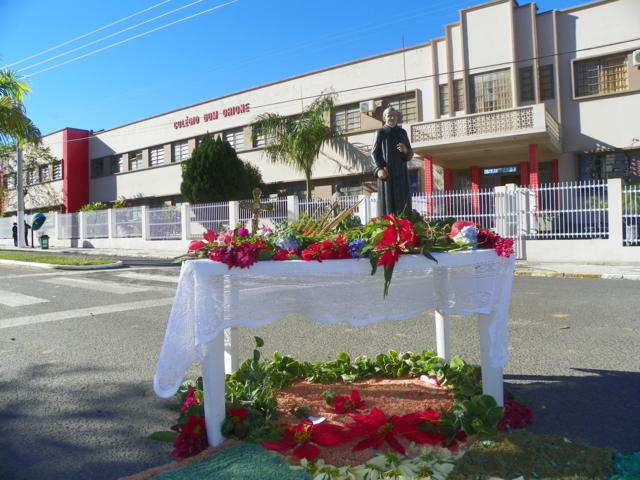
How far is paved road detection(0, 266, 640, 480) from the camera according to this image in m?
3.00

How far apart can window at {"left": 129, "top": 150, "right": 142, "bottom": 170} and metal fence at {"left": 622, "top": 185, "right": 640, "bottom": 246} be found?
28609 millimetres

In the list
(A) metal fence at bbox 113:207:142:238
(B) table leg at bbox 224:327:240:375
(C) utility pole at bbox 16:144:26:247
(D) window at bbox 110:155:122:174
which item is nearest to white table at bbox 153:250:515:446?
(B) table leg at bbox 224:327:240:375

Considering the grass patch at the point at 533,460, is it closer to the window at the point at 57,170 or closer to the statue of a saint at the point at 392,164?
the statue of a saint at the point at 392,164

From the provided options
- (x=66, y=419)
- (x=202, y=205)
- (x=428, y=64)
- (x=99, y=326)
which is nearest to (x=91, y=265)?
(x=202, y=205)

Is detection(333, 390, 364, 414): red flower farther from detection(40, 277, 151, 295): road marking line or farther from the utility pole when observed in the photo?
the utility pole

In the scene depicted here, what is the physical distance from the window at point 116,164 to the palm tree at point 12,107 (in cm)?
1952

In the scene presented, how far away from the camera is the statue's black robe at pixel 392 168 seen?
423cm

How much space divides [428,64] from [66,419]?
21729mm

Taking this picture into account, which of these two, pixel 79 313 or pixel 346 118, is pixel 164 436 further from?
pixel 346 118

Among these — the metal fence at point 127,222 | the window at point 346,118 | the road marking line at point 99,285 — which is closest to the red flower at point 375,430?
the road marking line at point 99,285

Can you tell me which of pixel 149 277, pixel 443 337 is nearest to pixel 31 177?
pixel 149 277

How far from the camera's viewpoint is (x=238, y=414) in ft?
9.66

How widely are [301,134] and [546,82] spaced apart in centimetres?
999

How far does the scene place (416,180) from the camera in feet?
75.9
